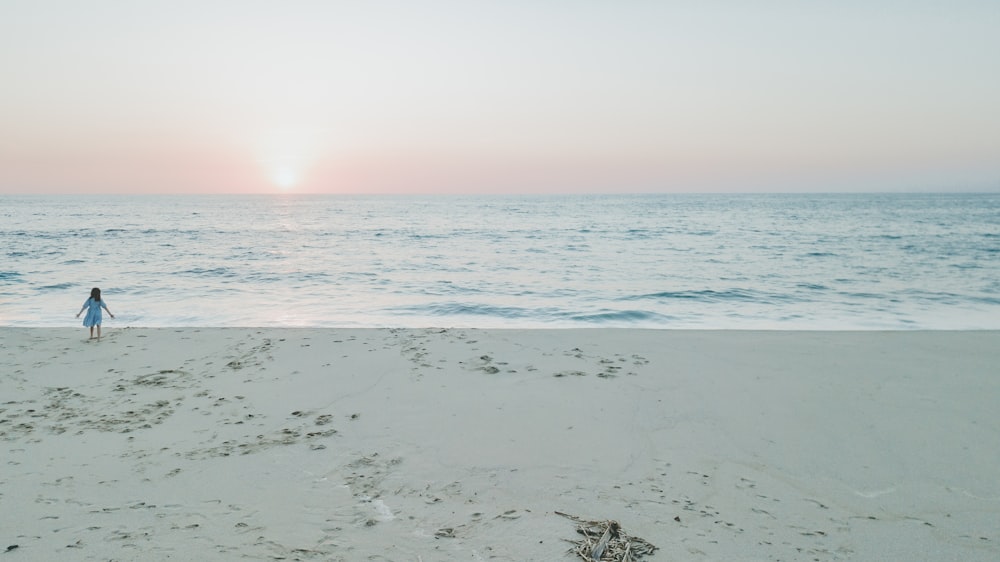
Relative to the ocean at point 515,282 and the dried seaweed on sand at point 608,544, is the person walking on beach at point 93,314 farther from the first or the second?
the dried seaweed on sand at point 608,544

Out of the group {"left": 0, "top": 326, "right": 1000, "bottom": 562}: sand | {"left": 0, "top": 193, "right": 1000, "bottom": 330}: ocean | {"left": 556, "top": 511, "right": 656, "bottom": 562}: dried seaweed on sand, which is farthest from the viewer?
{"left": 0, "top": 193, "right": 1000, "bottom": 330}: ocean

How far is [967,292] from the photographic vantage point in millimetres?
16906

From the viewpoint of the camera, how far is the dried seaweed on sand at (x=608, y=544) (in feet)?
12.4

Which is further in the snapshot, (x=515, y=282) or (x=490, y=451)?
(x=515, y=282)

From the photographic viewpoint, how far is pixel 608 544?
3920 mm

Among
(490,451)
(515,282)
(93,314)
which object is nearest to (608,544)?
(490,451)

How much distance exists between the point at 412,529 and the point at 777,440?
383 cm

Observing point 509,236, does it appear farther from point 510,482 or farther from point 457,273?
point 510,482

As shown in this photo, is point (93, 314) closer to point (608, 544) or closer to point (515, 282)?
point (608, 544)

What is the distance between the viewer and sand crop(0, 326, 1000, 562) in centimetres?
409

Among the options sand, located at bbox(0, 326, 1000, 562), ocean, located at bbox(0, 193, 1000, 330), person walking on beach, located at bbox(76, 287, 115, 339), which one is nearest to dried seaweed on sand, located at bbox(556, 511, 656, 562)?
sand, located at bbox(0, 326, 1000, 562)

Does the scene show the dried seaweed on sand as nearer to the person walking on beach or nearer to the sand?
the sand

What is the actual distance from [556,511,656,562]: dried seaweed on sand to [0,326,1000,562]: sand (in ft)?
0.35

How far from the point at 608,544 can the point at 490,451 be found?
6.03 ft
